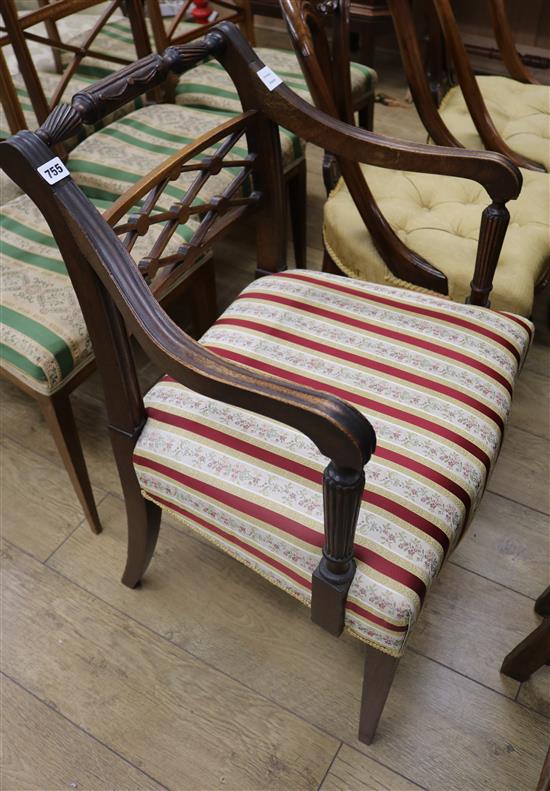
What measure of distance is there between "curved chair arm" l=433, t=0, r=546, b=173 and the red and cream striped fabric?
646 mm

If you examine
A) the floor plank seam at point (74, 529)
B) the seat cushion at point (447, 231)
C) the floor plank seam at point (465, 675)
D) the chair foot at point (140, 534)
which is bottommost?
the floor plank seam at point (465, 675)

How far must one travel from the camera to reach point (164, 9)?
7.61 ft

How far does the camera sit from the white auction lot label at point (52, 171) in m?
0.63

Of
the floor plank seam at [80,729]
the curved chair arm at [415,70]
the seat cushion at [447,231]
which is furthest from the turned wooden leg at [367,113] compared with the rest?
the floor plank seam at [80,729]

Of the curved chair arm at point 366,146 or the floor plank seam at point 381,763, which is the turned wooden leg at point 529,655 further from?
the curved chair arm at point 366,146

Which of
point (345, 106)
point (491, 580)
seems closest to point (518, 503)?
point (491, 580)

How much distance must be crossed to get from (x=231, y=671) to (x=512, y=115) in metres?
1.38

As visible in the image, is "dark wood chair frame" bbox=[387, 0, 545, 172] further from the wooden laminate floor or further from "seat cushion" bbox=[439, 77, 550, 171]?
the wooden laminate floor

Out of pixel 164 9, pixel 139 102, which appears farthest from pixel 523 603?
pixel 164 9

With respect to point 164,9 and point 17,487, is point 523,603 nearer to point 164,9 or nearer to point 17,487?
point 17,487

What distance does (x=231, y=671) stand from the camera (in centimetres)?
106

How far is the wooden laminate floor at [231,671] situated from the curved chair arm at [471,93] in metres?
0.68

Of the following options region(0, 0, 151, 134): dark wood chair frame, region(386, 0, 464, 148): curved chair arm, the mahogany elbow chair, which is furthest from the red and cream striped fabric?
region(0, 0, 151, 134): dark wood chair frame

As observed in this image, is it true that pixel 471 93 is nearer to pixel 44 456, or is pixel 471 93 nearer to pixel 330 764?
pixel 44 456
